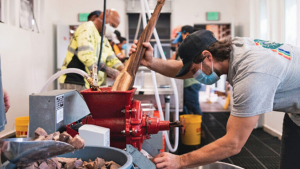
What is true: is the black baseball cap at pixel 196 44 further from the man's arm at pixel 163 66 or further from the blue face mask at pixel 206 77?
the man's arm at pixel 163 66

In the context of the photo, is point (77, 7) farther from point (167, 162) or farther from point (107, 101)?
point (167, 162)

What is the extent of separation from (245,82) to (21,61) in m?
→ 3.62

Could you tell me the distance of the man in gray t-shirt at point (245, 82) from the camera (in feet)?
2.93

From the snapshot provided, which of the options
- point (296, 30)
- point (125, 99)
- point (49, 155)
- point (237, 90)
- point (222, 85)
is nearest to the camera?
point (49, 155)

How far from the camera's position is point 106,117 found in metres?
0.87

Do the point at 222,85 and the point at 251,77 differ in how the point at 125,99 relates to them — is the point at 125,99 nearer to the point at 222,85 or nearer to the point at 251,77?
the point at 251,77

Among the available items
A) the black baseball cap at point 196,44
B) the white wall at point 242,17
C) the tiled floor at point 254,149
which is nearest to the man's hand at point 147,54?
the black baseball cap at point 196,44

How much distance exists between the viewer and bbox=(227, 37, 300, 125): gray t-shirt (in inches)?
34.9

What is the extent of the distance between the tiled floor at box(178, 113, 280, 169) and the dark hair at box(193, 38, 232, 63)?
1628mm

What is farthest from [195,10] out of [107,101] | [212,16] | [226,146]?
[107,101]

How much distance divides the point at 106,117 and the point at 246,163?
2.03 m

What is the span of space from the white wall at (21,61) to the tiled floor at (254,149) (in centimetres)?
247

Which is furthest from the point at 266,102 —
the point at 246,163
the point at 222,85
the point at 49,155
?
the point at 222,85

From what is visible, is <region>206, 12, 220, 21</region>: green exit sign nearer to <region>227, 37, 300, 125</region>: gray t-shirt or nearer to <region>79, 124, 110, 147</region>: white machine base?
<region>227, 37, 300, 125</region>: gray t-shirt
